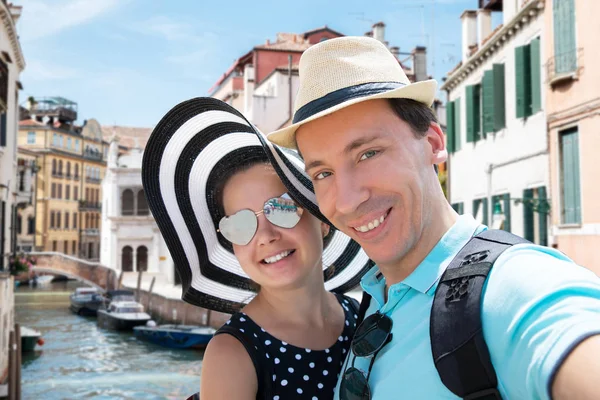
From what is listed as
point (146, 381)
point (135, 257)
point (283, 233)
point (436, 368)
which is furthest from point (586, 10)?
point (135, 257)

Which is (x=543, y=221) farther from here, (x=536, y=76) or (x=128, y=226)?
(x=128, y=226)

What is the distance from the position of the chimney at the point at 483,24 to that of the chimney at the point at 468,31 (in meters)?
0.36

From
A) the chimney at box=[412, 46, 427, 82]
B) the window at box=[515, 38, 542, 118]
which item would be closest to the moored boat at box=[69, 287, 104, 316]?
the chimney at box=[412, 46, 427, 82]

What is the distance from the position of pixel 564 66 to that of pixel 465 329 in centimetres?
988

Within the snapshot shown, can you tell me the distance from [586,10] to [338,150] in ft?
Result: 30.6

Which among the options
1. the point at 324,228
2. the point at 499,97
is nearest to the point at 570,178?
the point at 499,97

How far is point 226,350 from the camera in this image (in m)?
1.67

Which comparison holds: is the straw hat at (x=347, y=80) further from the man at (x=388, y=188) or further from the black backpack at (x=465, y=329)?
the black backpack at (x=465, y=329)

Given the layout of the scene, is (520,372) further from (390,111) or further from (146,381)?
(146,381)

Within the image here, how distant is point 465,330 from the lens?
103 cm

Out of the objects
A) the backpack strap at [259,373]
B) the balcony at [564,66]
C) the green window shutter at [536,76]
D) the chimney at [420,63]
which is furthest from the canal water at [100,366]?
the backpack strap at [259,373]

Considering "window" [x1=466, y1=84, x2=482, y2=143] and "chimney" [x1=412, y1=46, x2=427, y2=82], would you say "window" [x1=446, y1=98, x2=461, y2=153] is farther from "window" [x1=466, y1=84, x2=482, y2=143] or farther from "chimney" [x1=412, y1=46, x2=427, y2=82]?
"chimney" [x1=412, y1=46, x2=427, y2=82]

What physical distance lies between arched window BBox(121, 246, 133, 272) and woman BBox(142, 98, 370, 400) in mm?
38343

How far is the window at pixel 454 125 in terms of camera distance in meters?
14.8
